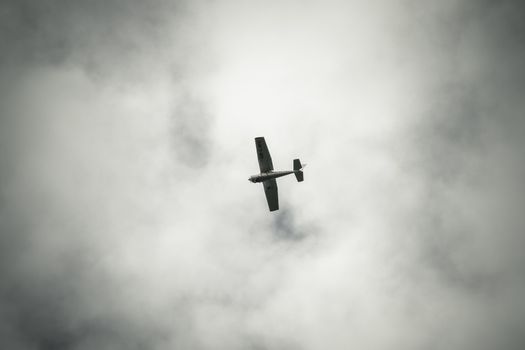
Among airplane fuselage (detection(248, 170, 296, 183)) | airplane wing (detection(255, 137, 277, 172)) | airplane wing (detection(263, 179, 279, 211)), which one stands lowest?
airplane wing (detection(263, 179, 279, 211))

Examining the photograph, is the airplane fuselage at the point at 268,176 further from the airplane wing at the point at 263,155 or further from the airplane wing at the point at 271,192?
the airplane wing at the point at 271,192

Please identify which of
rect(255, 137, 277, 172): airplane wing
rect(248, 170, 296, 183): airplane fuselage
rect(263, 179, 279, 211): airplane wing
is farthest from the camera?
rect(263, 179, 279, 211): airplane wing

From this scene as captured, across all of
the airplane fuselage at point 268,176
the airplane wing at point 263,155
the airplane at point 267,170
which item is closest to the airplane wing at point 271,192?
the airplane at point 267,170

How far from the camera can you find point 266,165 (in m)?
38.8

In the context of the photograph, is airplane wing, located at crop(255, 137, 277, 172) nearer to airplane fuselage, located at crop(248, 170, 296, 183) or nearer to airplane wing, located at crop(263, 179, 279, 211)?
airplane fuselage, located at crop(248, 170, 296, 183)

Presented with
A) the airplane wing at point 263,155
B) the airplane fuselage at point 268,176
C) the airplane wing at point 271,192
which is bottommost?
the airplane wing at point 271,192

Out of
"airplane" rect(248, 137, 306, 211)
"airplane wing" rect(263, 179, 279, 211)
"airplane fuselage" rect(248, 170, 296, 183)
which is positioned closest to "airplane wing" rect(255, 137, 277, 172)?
"airplane" rect(248, 137, 306, 211)

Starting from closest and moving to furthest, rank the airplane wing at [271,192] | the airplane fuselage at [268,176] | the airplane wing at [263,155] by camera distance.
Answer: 1. the airplane wing at [263,155]
2. the airplane fuselage at [268,176]
3. the airplane wing at [271,192]

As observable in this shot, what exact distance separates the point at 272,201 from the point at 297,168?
6.76 metres

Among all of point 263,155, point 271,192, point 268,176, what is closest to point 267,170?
point 268,176

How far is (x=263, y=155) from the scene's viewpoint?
38031mm

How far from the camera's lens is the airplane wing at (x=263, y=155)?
37562 millimetres

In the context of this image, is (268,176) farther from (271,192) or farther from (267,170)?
(271,192)

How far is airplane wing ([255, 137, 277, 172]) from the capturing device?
123 feet
